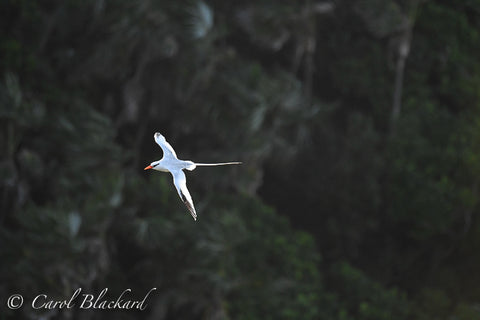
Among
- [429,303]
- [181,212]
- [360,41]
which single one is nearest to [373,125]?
[360,41]

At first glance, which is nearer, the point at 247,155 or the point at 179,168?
the point at 179,168

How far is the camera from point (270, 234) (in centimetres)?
2434

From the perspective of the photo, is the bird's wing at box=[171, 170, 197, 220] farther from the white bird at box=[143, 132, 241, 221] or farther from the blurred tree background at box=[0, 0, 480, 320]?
the blurred tree background at box=[0, 0, 480, 320]

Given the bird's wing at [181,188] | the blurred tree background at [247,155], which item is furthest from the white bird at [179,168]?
the blurred tree background at [247,155]

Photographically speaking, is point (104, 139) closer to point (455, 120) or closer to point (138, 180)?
point (138, 180)

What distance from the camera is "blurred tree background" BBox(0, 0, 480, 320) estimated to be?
22.8m

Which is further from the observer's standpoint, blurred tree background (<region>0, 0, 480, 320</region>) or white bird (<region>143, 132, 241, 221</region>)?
blurred tree background (<region>0, 0, 480, 320</region>)

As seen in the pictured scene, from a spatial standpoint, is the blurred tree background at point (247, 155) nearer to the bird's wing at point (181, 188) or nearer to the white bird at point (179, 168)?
the white bird at point (179, 168)

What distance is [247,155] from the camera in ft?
84.1

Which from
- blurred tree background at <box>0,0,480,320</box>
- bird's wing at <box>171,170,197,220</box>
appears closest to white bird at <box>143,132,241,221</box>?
bird's wing at <box>171,170,197,220</box>

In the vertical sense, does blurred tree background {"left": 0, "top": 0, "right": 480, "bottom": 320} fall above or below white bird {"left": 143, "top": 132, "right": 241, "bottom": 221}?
below

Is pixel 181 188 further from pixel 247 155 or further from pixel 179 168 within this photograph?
pixel 247 155

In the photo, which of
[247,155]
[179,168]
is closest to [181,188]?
[179,168]

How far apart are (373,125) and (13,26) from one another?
35.5 ft
